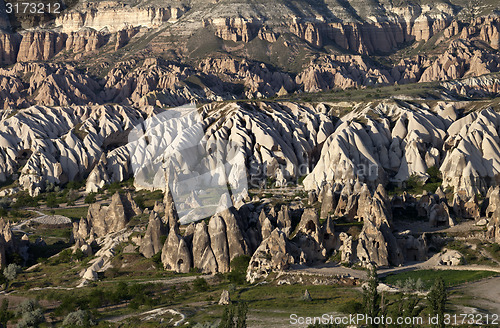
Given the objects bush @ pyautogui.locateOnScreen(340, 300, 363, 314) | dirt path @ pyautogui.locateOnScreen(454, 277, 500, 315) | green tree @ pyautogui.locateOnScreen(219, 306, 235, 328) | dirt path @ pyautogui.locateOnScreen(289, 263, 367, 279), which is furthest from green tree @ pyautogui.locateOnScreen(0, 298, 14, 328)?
dirt path @ pyautogui.locateOnScreen(454, 277, 500, 315)

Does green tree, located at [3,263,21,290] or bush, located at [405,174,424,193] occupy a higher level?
bush, located at [405,174,424,193]

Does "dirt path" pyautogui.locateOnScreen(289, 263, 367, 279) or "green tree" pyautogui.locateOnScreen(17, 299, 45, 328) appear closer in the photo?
"green tree" pyautogui.locateOnScreen(17, 299, 45, 328)

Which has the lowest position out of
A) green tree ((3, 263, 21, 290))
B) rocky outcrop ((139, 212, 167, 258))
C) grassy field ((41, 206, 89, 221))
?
green tree ((3, 263, 21, 290))

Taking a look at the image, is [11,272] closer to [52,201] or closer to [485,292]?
[52,201]

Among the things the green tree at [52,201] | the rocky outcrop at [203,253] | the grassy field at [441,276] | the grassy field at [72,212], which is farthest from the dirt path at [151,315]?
the green tree at [52,201]

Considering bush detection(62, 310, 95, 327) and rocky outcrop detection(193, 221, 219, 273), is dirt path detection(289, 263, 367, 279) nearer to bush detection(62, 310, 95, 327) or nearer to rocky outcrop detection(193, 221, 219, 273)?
rocky outcrop detection(193, 221, 219, 273)

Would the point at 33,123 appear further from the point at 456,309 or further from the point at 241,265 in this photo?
the point at 456,309

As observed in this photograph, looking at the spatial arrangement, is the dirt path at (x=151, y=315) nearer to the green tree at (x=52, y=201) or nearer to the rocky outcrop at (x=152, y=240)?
the rocky outcrop at (x=152, y=240)
